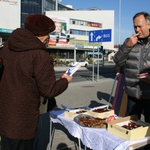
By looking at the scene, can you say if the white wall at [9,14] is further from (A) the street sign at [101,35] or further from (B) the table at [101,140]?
(B) the table at [101,140]

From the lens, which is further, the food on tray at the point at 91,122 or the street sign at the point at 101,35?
the street sign at the point at 101,35

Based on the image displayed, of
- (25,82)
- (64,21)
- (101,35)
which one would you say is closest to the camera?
(25,82)

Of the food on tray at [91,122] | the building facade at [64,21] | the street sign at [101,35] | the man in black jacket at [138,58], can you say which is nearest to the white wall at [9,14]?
the building facade at [64,21]

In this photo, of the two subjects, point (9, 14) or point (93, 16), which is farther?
point (93, 16)

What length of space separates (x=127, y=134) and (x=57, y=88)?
2.62ft

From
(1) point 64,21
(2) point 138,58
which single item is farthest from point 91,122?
(1) point 64,21

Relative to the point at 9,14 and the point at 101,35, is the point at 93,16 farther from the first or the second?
the point at 101,35

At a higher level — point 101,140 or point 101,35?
point 101,35

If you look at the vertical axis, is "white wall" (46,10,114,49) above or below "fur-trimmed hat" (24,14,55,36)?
above

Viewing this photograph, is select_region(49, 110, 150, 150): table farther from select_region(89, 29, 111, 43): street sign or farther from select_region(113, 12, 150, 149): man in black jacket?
select_region(89, 29, 111, 43): street sign

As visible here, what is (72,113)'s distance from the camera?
3.01 m

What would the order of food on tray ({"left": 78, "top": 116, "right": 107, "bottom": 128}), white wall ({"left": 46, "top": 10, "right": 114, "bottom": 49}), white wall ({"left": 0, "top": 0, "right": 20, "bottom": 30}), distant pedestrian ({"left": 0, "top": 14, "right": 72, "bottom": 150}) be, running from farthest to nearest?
white wall ({"left": 46, "top": 10, "right": 114, "bottom": 49})
white wall ({"left": 0, "top": 0, "right": 20, "bottom": 30})
food on tray ({"left": 78, "top": 116, "right": 107, "bottom": 128})
distant pedestrian ({"left": 0, "top": 14, "right": 72, "bottom": 150})

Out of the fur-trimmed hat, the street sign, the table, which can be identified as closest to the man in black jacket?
the table

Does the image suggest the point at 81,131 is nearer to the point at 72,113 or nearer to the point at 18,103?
the point at 72,113
